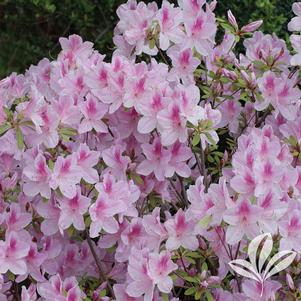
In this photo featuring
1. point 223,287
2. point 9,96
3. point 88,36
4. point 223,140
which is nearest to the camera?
point 223,287

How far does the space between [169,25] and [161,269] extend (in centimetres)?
74

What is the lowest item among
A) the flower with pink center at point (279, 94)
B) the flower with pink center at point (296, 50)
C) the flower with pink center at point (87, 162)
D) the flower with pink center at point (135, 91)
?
the flower with pink center at point (279, 94)

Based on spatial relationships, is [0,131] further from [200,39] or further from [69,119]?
[200,39]

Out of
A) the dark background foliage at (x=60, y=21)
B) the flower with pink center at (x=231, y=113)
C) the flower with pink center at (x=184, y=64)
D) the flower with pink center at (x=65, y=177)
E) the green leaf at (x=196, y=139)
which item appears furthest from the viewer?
the dark background foliage at (x=60, y=21)

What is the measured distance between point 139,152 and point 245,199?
0.45 metres

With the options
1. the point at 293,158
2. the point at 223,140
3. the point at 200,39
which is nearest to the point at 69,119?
the point at 200,39

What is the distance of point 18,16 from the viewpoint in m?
4.40

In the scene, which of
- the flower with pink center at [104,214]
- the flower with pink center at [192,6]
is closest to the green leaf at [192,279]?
the flower with pink center at [104,214]

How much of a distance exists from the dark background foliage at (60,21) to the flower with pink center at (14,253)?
1.78 m

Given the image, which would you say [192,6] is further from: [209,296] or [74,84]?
[209,296]

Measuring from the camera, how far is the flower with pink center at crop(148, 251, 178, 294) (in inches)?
78.9

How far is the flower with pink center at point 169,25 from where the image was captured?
239cm

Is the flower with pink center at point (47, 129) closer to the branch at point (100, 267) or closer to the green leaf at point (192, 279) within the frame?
the branch at point (100, 267)

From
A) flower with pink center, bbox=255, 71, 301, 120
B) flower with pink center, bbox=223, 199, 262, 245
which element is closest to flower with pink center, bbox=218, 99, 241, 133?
flower with pink center, bbox=255, 71, 301, 120
